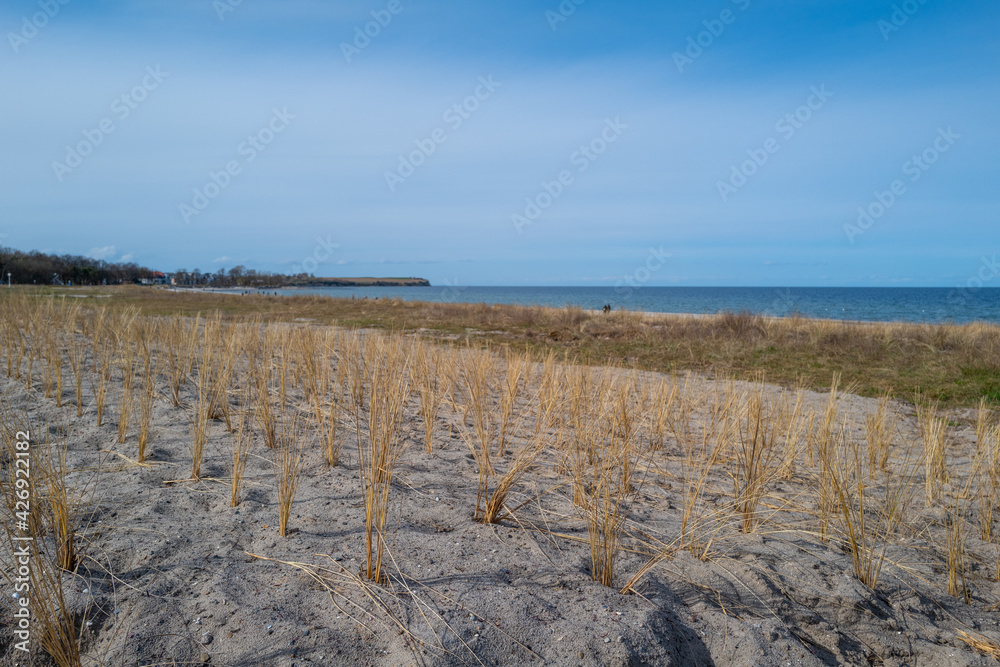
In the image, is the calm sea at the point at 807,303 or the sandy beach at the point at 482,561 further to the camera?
the calm sea at the point at 807,303

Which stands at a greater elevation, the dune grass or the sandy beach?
the dune grass

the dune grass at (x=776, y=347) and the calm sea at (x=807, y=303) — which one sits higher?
the calm sea at (x=807, y=303)

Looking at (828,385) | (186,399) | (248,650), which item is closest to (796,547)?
(248,650)

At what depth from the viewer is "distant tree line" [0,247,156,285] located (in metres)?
35.1

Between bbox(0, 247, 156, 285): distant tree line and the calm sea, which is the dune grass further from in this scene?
bbox(0, 247, 156, 285): distant tree line

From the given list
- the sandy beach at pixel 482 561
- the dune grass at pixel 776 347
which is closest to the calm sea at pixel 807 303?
the dune grass at pixel 776 347

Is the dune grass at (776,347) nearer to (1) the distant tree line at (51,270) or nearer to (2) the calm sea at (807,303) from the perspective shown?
(2) the calm sea at (807,303)

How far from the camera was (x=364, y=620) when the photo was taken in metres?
Answer: 1.70

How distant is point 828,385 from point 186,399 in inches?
282

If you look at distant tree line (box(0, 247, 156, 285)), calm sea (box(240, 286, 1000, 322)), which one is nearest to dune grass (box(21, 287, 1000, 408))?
calm sea (box(240, 286, 1000, 322))

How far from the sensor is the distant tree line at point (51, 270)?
115ft

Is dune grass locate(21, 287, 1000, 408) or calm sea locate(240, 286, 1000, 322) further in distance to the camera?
calm sea locate(240, 286, 1000, 322)

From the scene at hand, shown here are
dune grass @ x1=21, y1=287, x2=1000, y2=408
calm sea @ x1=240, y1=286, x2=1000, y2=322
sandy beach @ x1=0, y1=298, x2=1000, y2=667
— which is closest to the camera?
sandy beach @ x1=0, y1=298, x2=1000, y2=667

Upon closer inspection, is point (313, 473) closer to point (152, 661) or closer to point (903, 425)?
point (152, 661)
